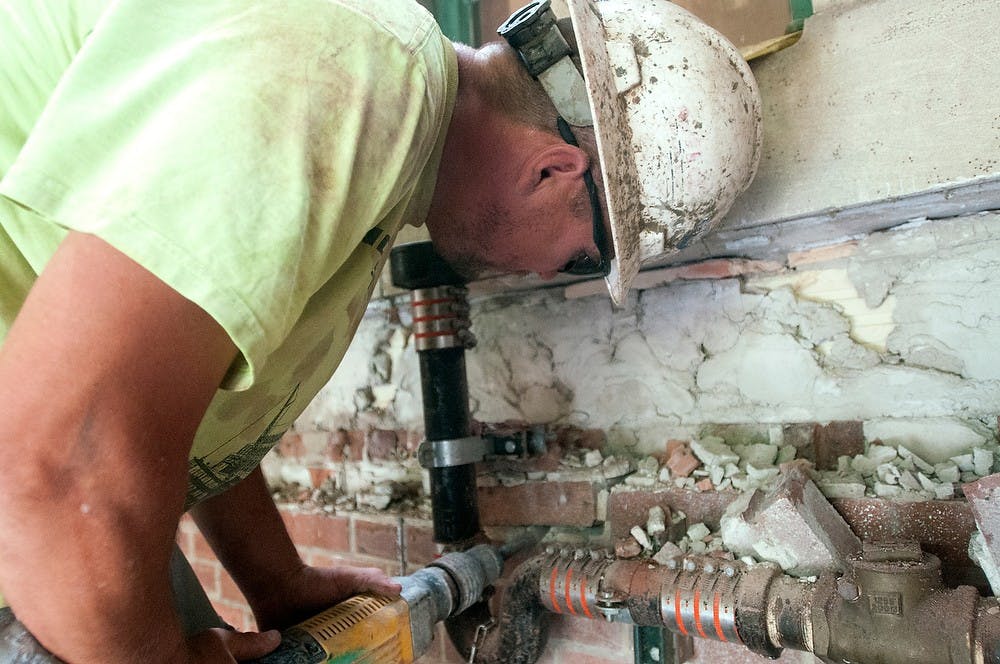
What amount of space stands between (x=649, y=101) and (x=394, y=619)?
2.65 ft

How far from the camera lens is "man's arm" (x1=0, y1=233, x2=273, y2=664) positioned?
0.48 meters

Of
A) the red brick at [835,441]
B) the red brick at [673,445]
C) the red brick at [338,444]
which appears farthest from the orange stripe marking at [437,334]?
the red brick at [835,441]

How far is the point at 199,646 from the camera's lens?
715 mm

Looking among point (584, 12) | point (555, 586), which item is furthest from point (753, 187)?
point (555, 586)

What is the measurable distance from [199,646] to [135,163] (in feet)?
1.68

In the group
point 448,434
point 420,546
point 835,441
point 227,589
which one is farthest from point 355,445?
point 835,441

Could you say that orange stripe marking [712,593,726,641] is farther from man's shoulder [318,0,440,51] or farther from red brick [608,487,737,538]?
man's shoulder [318,0,440,51]

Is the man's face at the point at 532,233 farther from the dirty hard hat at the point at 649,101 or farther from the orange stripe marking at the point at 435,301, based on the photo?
the orange stripe marking at the point at 435,301

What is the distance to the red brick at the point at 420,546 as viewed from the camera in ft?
4.80

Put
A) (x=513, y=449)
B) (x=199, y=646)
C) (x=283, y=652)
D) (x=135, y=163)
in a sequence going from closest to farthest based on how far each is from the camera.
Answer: (x=135, y=163) < (x=199, y=646) < (x=283, y=652) < (x=513, y=449)

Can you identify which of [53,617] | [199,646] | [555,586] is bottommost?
[555,586]

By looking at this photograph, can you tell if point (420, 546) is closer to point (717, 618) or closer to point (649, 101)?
point (717, 618)

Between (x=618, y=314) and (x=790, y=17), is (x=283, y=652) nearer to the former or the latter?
(x=618, y=314)

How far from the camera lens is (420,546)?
4.88 ft
